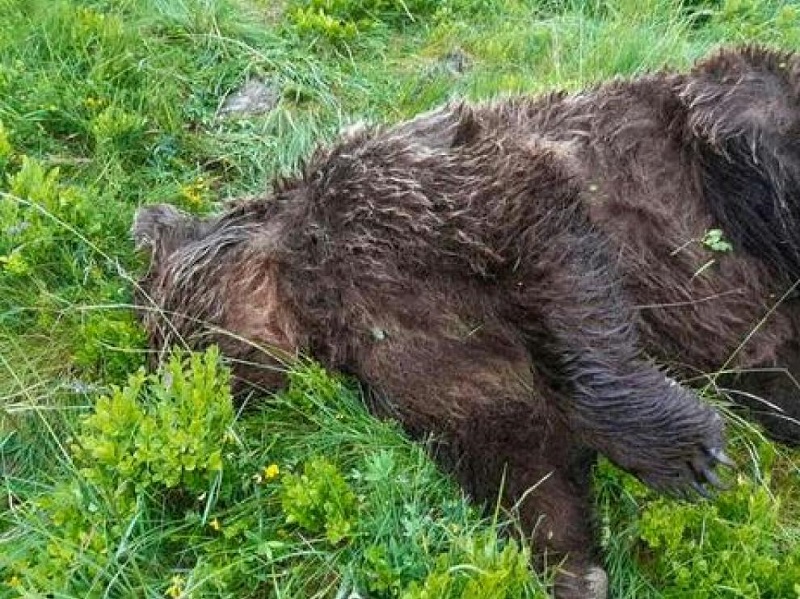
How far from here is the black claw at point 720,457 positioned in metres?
3.34

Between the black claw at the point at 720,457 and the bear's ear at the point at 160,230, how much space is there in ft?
6.60

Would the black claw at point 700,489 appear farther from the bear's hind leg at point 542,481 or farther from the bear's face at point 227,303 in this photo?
the bear's face at point 227,303

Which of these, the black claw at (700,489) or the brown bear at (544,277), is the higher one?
the brown bear at (544,277)

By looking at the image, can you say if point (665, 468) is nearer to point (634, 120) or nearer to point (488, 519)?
point (488, 519)

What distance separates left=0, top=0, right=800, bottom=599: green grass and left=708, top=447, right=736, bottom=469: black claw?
99mm

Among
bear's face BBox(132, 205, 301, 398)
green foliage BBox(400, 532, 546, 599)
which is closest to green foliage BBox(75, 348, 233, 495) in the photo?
bear's face BBox(132, 205, 301, 398)

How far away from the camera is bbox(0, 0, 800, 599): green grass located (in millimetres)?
3105

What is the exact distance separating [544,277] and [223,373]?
1.05m

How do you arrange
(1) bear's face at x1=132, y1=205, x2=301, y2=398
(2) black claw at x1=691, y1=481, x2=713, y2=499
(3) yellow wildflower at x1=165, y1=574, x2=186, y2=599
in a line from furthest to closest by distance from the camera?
(1) bear's face at x1=132, y1=205, x2=301, y2=398 → (2) black claw at x1=691, y1=481, x2=713, y2=499 → (3) yellow wildflower at x1=165, y1=574, x2=186, y2=599

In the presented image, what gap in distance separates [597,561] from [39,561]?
166 cm

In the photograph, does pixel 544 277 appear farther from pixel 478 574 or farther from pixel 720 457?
pixel 478 574

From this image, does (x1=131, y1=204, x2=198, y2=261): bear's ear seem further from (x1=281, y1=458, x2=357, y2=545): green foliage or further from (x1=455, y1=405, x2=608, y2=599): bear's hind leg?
(x1=455, y1=405, x2=608, y2=599): bear's hind leg

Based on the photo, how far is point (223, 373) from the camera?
11.0 feet

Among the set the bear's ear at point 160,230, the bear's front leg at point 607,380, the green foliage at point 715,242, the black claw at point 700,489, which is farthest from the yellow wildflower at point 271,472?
the green foliage at point 715,242
